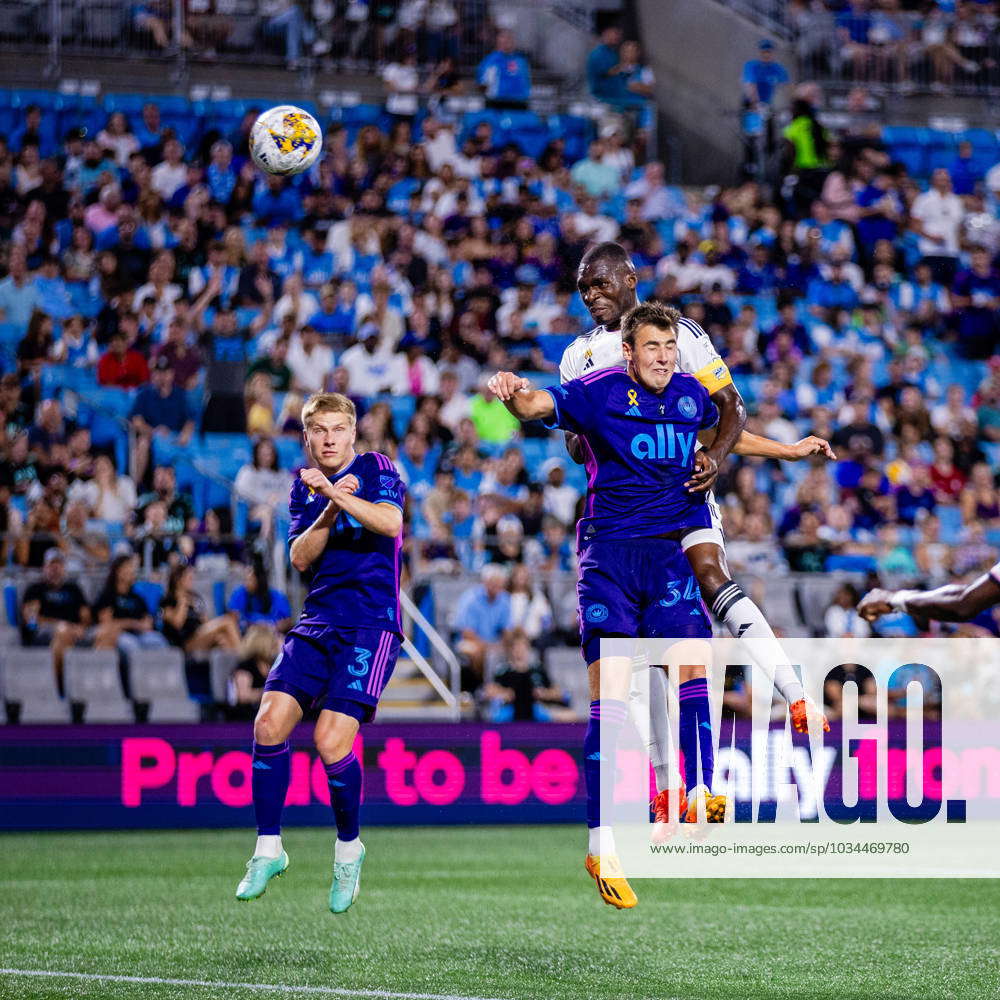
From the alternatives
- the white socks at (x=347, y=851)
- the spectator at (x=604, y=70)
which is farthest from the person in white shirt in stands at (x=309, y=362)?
the white socks at (x=347, y=851)

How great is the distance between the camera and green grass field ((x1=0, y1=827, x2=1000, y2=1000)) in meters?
8.15

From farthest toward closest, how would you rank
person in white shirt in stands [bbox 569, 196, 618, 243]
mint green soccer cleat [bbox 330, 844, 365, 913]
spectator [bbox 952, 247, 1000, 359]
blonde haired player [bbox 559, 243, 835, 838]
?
spectator [bbox 952, 247, 1000, 359], person in white shirt in stands [bbox 569, 196, 618, 243], mint green soccer cleat [bbox 330, 844, 365, 913], blonde haired player [bbox 559, 243, 835, 838]

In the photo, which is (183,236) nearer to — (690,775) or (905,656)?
(905,656)

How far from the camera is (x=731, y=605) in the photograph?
335 inches

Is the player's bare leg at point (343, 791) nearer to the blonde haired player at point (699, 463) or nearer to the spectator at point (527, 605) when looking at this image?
the blonde haired player at point (699, 463)

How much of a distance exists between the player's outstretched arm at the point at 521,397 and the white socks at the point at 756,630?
1.29 m

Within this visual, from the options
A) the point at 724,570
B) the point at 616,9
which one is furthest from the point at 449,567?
the point at 616,9

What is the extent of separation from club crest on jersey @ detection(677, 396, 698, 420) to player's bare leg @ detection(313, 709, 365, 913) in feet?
7.48

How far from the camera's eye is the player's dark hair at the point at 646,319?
8266mm

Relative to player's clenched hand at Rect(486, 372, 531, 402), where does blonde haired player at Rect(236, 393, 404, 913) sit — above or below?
below

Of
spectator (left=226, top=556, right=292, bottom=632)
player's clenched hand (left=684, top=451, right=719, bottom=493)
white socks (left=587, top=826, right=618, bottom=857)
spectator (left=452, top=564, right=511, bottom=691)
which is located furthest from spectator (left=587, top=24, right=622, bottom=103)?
white socks (left=587, top=826, right=618, bottom=857)

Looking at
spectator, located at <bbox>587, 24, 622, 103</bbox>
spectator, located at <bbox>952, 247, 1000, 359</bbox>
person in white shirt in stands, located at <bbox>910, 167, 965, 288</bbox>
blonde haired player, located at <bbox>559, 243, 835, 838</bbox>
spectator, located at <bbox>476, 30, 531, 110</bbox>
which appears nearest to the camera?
blonde haired player, located at <bbox>559, 243, 835, 838</bbox>

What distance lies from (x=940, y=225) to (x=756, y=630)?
16718mm

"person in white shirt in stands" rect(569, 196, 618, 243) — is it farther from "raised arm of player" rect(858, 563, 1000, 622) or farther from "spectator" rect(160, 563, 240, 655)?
"raised arm of player" rect(858, 563, 1000, 622)
